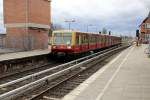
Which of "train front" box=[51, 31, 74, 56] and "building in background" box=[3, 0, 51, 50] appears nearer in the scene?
"train front" box=[51, 31, 74, 56]

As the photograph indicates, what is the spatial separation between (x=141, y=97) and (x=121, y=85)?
101 inches

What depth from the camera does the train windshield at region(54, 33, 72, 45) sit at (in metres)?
25.6

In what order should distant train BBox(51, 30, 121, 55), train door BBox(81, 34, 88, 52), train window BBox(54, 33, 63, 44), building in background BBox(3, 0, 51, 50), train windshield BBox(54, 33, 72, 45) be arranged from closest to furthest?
distant train BBox(51, 30, 121, 55) → train windshield BBox(54, 33, 72, 45) → train window BBox(54, 33, 63, 44) → train door BBox(81, 34, 88, 52) → building in background BBox(3, 0, 51, 50)

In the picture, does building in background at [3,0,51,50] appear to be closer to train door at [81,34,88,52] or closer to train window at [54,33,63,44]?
train door at [81,34,88,52]

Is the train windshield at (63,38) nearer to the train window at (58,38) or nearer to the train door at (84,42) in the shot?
the train window at (58,38)

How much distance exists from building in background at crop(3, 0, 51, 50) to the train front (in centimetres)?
1456

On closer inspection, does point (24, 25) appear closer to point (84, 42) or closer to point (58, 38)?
point (84, 42)

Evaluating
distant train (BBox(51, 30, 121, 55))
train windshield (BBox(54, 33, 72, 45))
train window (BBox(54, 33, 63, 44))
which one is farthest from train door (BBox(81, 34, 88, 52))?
train window (BBox(54, 33, 63, 44))

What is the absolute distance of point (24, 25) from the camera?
41.8 meters

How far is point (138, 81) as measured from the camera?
48.0 ft

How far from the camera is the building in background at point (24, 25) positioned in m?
41.5

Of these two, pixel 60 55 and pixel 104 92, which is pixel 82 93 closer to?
pixel 104 92

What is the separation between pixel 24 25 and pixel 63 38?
1688 cm

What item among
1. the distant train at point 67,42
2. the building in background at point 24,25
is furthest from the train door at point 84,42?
the building in background at point 24,25
